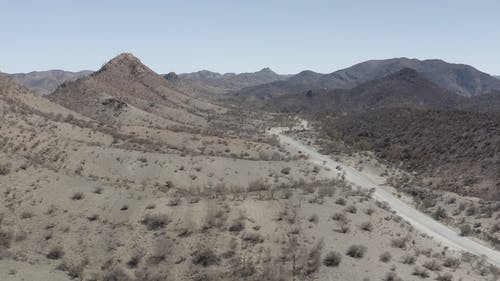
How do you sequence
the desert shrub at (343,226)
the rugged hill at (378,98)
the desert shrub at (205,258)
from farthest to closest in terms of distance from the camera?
the rugged hill at (378,98) → the desert shrub at (343,226) → the desert shrub at (205,258)

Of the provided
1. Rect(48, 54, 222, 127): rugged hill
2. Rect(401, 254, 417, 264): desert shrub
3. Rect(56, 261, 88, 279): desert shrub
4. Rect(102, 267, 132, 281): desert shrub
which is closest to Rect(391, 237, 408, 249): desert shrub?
Rect(401, 254, 417, 264): desert shrub

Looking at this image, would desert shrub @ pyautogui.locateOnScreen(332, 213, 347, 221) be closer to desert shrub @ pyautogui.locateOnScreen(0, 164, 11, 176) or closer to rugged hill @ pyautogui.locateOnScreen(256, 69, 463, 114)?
desert shrub @ pyautogui.locateOnScreen(0, 164, 11, 176)

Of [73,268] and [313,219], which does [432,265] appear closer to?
[313,219]

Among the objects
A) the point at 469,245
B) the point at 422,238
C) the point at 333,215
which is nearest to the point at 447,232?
the point at 469,245

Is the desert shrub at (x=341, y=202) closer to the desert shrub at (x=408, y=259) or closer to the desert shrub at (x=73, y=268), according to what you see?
the desert shrub at (x=408, y=259)

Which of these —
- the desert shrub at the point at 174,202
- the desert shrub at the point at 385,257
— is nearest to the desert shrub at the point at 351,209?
the desert shrub at the point at 385,257

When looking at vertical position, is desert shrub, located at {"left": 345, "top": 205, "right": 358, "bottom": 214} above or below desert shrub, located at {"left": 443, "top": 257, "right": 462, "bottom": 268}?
above
